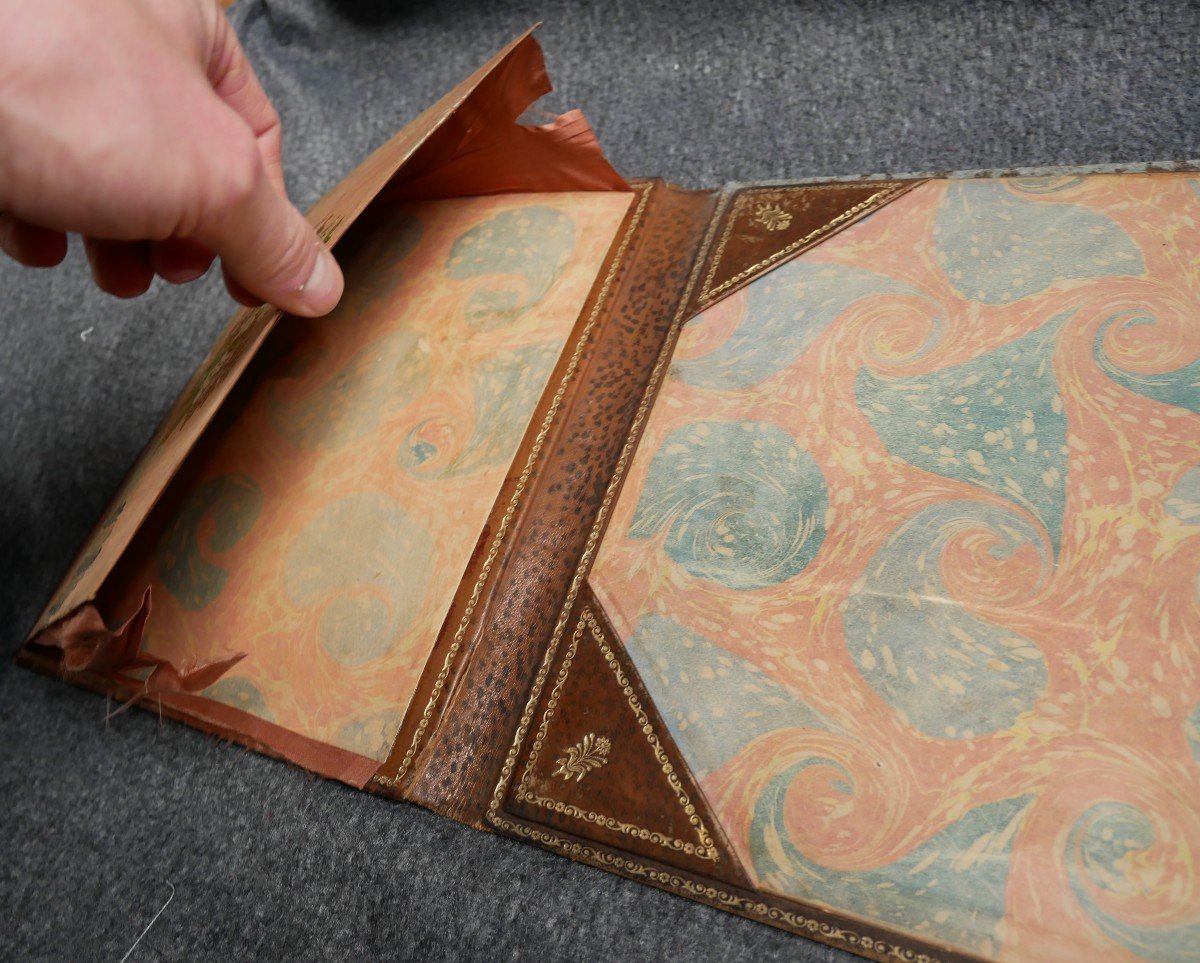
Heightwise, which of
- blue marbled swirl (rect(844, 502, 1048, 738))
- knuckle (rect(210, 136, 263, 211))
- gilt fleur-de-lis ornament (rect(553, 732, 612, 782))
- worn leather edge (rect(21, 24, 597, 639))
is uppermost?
knuckle (rect(210, 136, 263, 211))

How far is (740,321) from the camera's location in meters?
0.67

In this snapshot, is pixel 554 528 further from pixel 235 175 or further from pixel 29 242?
pixel 29 242

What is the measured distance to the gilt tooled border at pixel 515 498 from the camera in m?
0.59

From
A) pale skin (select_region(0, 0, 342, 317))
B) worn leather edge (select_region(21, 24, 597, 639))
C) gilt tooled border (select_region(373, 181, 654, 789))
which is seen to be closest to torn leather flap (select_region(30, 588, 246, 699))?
worn leather edge (select_region(21, 24, 597, 639))

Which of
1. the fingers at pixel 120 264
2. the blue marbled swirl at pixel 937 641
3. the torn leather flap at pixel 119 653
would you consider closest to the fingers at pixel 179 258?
the fingers at pixel 120 264

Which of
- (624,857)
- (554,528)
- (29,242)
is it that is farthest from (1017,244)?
(29,242)

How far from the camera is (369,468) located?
2.26 ft

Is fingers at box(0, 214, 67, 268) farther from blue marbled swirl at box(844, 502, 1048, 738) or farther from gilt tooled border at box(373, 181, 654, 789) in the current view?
blue marbled swirl at box(844, 502, 1048, 738)

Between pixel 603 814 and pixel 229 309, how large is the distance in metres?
0.75

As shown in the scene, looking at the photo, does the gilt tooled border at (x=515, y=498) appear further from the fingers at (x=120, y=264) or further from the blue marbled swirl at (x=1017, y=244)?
the fingers at (x=120, y=264)

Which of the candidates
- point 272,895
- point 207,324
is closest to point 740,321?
point 272,895

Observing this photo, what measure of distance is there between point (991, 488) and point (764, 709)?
19 centimetres

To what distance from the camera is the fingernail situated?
0.63 m

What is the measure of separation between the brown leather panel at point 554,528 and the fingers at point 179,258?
0.31 metres
